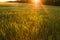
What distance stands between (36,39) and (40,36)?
0.33 meters

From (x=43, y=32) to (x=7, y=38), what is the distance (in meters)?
1.37

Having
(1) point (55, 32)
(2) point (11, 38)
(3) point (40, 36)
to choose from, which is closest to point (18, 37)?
(2) point (11, 38)

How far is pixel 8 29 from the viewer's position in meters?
6.83

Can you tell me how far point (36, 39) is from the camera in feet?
19.5

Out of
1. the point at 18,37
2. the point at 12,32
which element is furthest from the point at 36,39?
the point at 12,32

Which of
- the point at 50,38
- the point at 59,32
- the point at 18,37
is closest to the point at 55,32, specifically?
the point at 59,32

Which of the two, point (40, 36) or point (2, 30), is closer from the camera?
point (40, 36)

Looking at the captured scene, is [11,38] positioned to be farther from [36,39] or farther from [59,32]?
[59,32]

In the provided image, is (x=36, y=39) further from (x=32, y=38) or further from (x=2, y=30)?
(x=2, y=30)

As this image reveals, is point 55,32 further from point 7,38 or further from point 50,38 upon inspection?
point 7,38

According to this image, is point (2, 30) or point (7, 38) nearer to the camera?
point (7, 38)

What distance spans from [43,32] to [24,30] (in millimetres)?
671

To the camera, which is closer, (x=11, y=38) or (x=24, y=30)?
(x=11, y=38)

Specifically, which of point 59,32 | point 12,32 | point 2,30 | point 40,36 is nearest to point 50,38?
point 40,36
